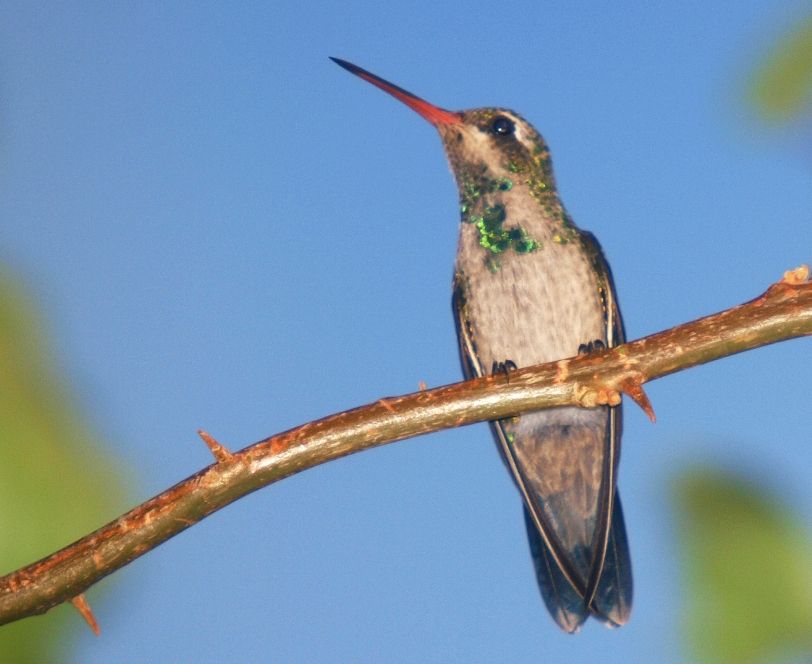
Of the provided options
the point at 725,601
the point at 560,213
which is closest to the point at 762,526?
the point at 725,601

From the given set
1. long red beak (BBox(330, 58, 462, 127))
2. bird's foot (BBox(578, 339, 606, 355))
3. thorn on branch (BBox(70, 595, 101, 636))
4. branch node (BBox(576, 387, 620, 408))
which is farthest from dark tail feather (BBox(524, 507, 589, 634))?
long red beak (BBox(330, 58, 462, 127))

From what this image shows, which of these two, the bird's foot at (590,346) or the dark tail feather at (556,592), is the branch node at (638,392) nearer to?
the dark tail feather at (556,592)

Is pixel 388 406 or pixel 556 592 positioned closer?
pixel 388 406

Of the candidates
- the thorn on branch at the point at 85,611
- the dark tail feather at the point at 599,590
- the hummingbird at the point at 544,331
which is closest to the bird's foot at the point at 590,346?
the hummingbird at the point at 544,331

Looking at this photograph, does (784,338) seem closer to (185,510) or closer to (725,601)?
(725,601)

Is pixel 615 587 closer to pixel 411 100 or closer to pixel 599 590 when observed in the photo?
pixel 599 590

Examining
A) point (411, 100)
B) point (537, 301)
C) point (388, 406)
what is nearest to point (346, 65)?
point (411, 100)

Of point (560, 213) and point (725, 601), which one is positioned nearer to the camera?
point (725, 601)
